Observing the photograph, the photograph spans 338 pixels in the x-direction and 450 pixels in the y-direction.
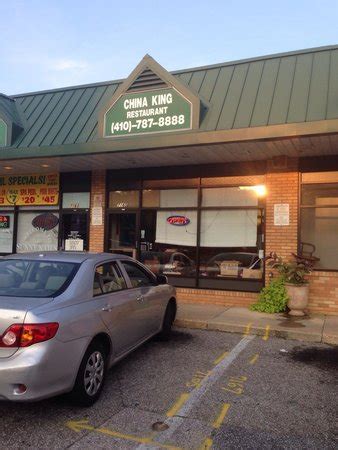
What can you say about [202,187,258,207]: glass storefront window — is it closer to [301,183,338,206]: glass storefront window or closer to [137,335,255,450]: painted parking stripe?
[301,183,338,206]: glass storefront window

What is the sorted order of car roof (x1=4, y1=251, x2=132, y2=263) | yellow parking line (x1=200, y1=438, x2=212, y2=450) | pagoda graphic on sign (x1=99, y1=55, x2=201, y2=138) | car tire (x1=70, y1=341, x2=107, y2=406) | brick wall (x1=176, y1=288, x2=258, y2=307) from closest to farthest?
yellow parking line (x1=200, y1=438, x2=212, y2=450) < car tire (x1=70, y1=341, x2=107, y2=406) < car roof (x1=4, y1=251, x2=132, y2=263) < pagoda graphic on sign (x1=99, y1=55, x2=201, y2=138) < brick wall (x1=176, y1=288, x2=258, y2=307)

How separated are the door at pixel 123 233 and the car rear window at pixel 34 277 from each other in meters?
6.46

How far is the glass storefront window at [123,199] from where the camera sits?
38.6 ft

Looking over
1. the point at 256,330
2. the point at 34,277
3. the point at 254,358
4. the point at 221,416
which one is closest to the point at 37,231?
the point at 256,330

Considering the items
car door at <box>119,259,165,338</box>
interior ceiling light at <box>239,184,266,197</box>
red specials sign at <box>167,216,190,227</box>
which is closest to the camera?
car door at <box>119,259,165,338</box>

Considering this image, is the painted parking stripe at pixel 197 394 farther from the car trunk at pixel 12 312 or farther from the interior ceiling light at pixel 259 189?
the interior ceiling light at pixel 259 189

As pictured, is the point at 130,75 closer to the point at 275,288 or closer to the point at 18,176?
the point at 18,176

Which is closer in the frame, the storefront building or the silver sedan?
the silver sedan

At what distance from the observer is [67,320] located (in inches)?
A: 165

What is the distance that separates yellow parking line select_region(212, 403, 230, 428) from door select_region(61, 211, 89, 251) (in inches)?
328

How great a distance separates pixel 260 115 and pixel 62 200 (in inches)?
244

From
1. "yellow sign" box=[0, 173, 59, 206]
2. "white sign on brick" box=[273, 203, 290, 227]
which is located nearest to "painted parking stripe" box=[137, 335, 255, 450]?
"white sign on brick" box=[273, 203, 290, 227]

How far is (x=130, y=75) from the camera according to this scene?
10258 mm

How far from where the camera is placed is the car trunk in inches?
152
